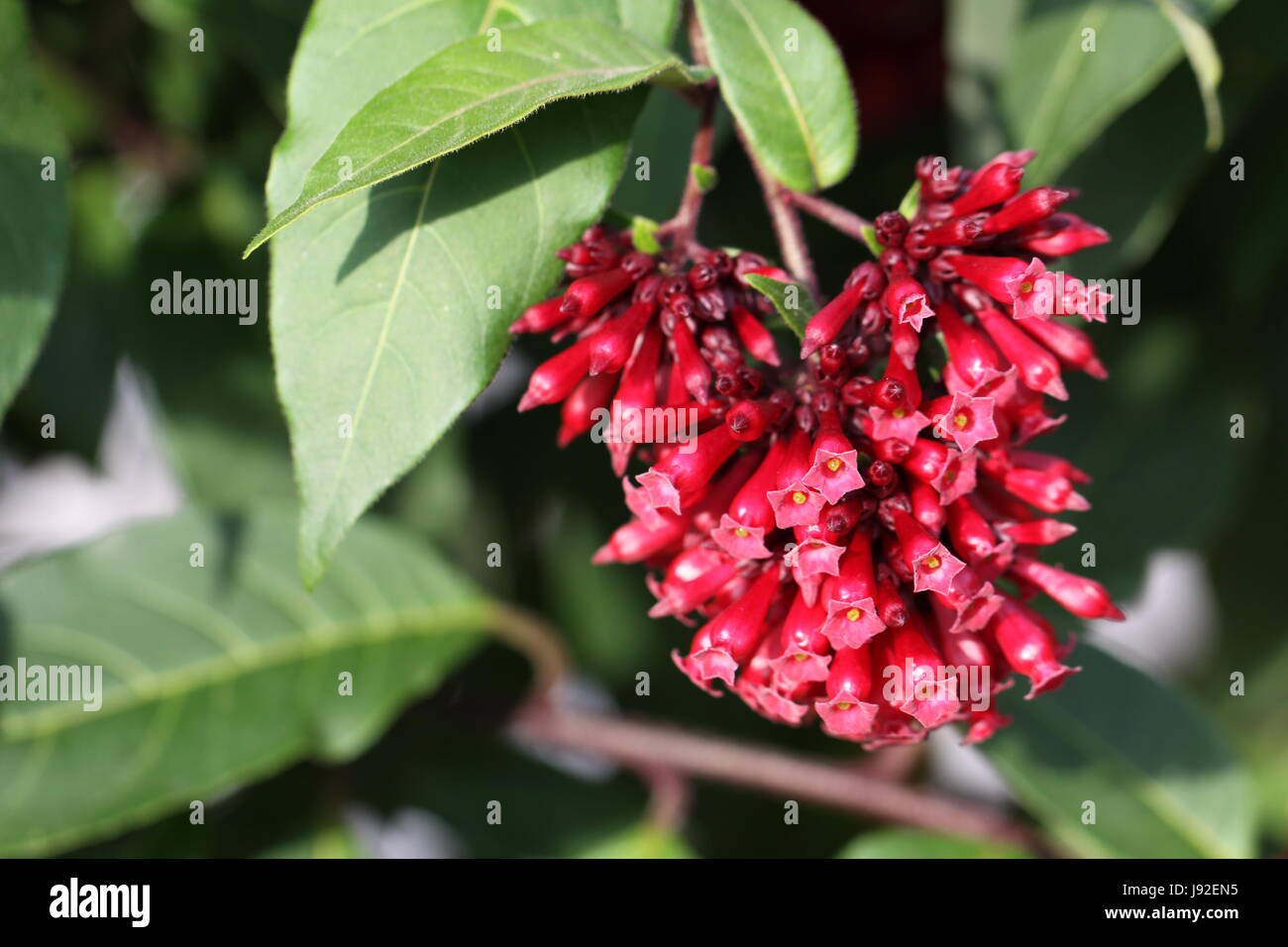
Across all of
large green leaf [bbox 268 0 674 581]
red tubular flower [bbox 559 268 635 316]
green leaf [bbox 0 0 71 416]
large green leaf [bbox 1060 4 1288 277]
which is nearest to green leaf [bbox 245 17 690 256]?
large green leaf [bbox 268 0 674 581]

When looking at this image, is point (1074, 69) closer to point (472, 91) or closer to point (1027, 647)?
point (1027, 647)

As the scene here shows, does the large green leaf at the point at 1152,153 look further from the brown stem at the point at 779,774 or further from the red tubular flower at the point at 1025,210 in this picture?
the brown stem at the point at 779,774

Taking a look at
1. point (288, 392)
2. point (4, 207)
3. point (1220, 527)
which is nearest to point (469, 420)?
point (4, 207)

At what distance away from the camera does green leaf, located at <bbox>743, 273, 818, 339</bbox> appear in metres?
1.21

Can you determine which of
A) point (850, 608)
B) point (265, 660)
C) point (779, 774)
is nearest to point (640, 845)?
point (779, 774)

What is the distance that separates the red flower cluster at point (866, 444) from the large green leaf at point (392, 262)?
0.07 meters

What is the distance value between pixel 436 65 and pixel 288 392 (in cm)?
37

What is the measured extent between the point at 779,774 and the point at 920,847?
0.96 feet

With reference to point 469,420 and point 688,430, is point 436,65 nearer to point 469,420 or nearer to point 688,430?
point 688,430

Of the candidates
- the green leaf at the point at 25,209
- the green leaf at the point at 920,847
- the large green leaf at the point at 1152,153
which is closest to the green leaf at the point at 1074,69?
the large green leaf at the point at 1152,153

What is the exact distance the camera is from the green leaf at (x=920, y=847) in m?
2.15

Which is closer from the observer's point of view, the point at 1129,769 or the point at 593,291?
the point at 593,291

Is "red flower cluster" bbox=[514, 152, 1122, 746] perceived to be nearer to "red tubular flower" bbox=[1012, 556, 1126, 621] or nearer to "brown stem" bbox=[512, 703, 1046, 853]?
"red tubular flower" bbox=[1012, 556, 1126, 621]

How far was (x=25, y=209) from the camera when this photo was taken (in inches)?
60.5
